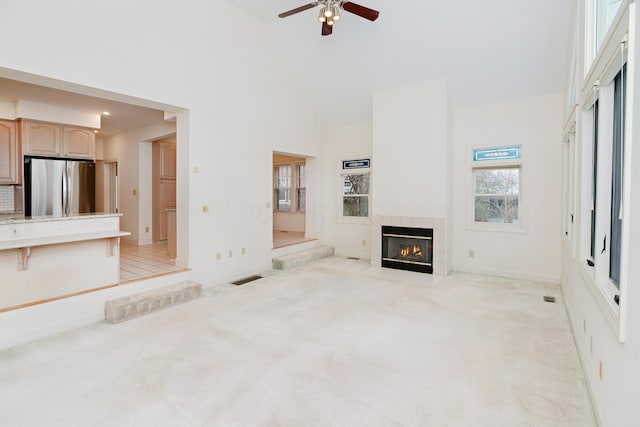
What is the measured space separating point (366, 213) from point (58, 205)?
593cm

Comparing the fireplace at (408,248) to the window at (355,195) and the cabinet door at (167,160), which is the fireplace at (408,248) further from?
the cabinet door at (167,160)

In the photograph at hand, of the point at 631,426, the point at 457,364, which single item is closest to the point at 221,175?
the point at 457,364

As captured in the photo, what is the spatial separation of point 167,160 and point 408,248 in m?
5.85

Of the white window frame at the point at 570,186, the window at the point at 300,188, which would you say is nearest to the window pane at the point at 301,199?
the window at the point at 300,188

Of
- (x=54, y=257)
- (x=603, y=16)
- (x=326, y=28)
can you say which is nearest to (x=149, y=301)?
(x=54, y=257)

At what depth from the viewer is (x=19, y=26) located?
9.74ft

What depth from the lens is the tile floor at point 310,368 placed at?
6.73 ft

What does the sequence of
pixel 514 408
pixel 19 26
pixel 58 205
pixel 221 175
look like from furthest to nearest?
pixel 58 205 → pixel 221 175 → pixel 19 26 → pixel 514 408

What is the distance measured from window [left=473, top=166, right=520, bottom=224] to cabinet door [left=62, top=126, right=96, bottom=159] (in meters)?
7.24

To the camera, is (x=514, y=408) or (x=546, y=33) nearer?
(x=514, y=408)

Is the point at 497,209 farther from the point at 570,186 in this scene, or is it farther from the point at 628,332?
the point at 628,332

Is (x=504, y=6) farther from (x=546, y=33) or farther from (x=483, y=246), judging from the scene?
(x=483, y=246)

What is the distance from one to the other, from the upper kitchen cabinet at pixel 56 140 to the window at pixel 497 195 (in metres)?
7.26

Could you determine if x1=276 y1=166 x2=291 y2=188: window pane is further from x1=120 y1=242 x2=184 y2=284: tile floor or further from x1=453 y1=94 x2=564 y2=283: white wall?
x1=453 y1=94 x2=564 y2=283: white wall
